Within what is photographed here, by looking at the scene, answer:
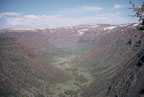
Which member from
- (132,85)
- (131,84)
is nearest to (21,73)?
(131,84)

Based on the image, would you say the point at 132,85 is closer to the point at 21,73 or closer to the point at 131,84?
the point at 131,84

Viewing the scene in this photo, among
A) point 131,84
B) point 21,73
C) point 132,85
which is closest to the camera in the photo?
point 132,85

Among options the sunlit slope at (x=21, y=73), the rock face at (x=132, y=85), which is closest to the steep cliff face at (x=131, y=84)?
the rock face at (x=132, y=85)

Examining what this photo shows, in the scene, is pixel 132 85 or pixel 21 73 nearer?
pixel 132 85

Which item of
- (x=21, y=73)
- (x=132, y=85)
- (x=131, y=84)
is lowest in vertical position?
(x=21, y=73)

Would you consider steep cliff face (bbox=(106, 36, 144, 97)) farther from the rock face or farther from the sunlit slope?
the sunlit slope

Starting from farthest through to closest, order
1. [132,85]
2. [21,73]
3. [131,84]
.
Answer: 1. [21,73]
2. [131,84]
3. [132,85]

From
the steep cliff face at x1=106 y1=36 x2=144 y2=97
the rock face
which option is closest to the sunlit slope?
the steep cliff face at x1=106 y1=36 x2=144 y2=97

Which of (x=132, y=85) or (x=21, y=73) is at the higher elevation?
(x=132, y=85)

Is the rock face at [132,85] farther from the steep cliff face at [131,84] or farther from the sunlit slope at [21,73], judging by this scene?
the sunlit slope at [21,73]

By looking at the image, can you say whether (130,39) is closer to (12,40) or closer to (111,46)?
(111,46)

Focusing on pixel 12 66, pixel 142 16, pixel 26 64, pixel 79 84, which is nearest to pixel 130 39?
pixel 79 84
